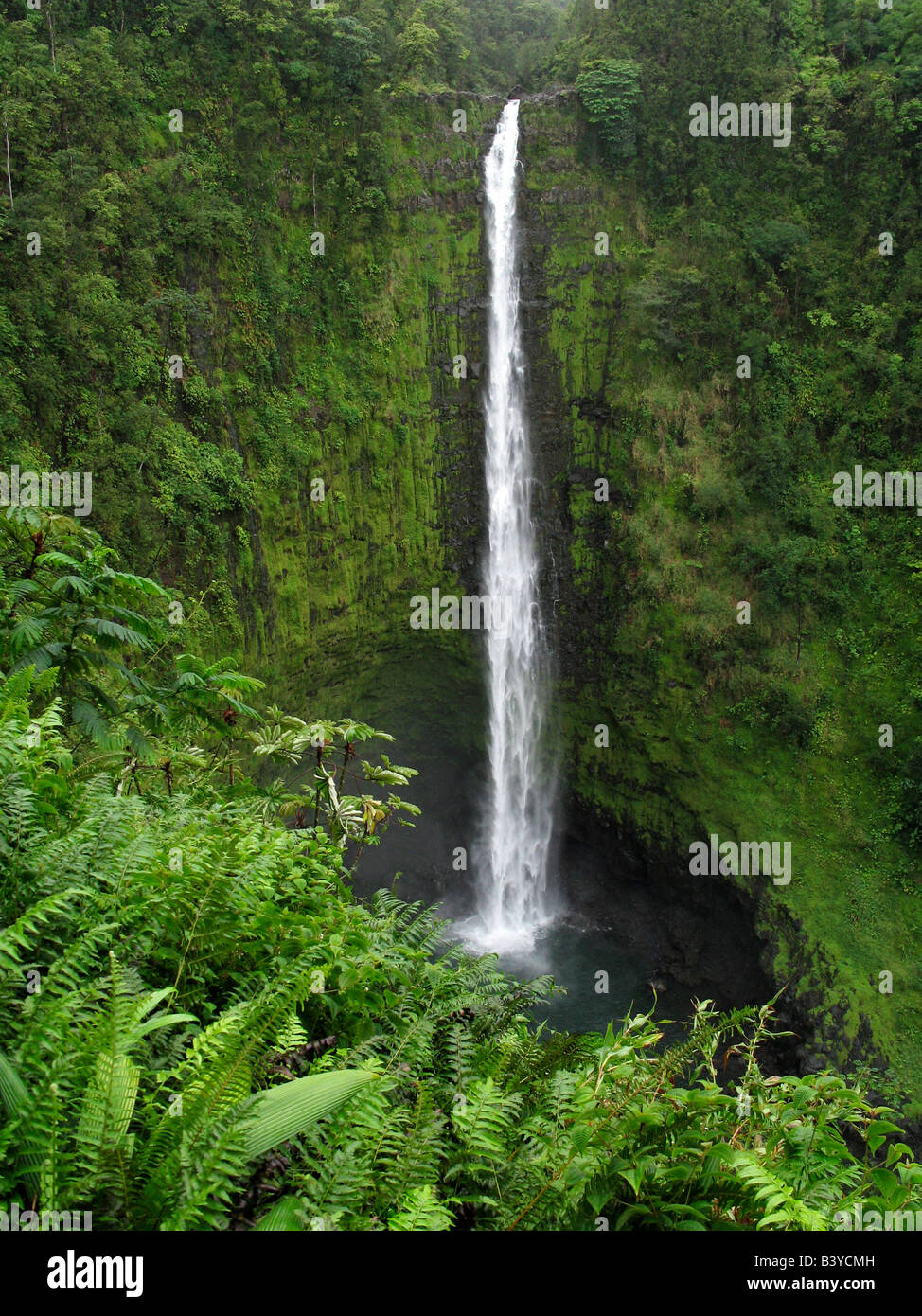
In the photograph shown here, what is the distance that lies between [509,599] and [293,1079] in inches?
758

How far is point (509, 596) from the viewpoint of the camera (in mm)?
21719

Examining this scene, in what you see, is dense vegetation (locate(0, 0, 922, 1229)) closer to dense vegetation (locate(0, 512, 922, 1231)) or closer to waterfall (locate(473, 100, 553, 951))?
waterfall (locate(473, 100, 553, 951))

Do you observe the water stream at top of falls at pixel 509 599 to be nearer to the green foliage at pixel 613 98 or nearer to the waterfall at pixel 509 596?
the waterfall at pixel 509 596

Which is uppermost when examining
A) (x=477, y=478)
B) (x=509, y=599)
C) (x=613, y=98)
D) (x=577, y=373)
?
(x=613, y=98)

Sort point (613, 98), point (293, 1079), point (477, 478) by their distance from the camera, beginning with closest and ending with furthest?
point (293, 1079) → point (613, 98) → point (477, 478)

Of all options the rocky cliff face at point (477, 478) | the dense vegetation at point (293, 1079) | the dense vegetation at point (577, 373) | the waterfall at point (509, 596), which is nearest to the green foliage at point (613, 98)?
the dense vegetation at point (577, 373)

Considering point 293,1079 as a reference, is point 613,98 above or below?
above

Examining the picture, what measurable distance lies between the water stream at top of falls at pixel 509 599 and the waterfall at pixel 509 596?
2 centimetres

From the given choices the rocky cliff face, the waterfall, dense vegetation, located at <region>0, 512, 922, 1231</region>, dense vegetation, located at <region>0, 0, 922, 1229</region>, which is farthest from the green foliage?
dense vegetation, located at <region>0, 512, 922, 1231</region>

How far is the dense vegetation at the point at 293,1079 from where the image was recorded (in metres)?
2.31

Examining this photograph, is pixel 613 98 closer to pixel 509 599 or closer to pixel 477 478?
pixel 477 478

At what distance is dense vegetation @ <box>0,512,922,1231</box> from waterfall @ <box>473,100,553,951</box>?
55.6 ft

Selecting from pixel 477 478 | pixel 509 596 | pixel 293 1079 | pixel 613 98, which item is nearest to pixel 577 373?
pixel 477 478

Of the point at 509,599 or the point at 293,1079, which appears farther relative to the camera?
the point at 509,599
